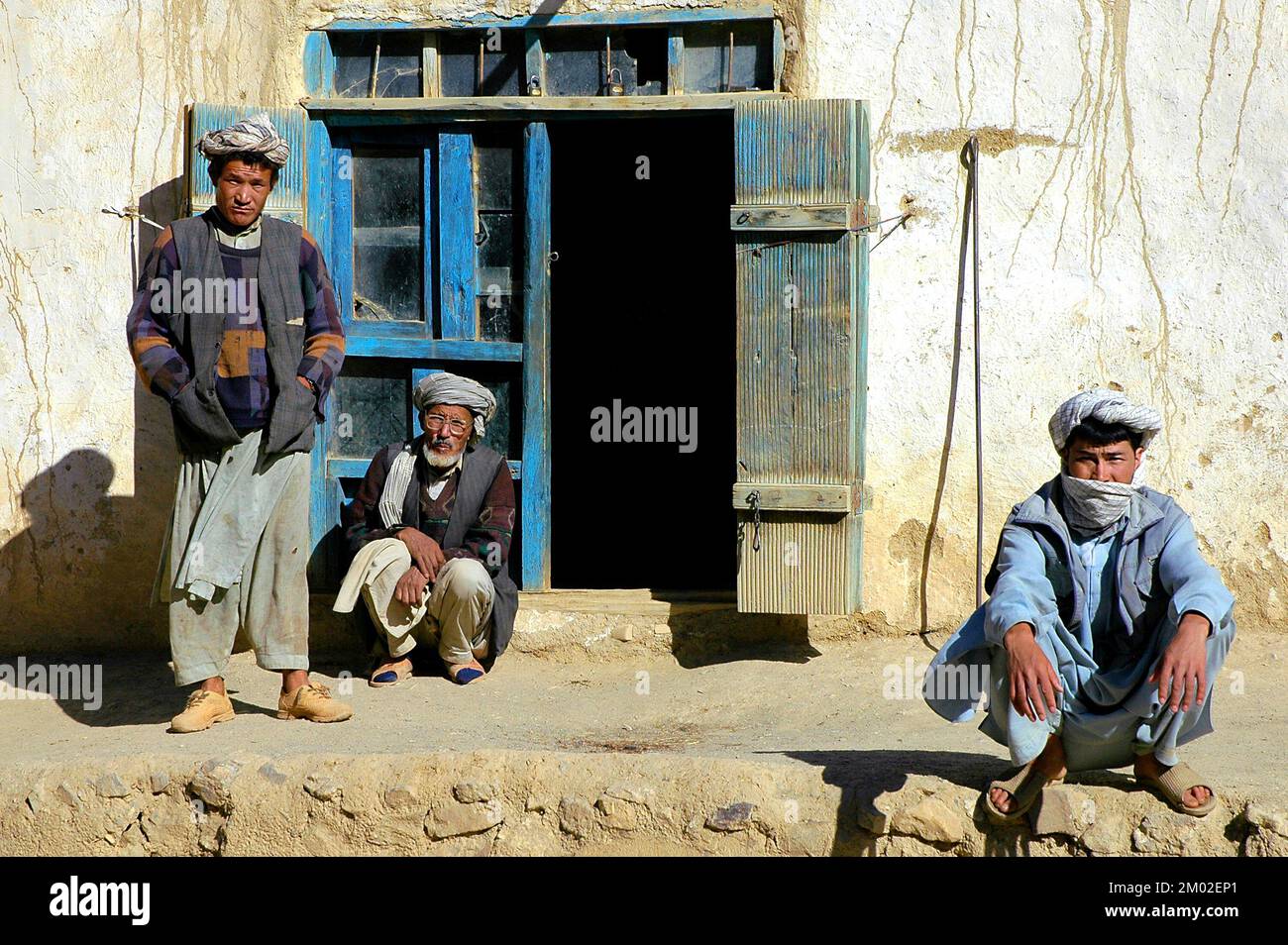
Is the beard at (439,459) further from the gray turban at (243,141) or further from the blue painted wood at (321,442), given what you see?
the gray turban at (243,141)

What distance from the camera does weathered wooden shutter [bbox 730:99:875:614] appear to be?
17.1ft

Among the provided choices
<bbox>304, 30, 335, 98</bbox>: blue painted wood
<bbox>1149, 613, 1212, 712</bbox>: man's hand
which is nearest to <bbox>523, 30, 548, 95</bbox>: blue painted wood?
<bbox>304, 30, 335, 98</bbox>: blue painted wood

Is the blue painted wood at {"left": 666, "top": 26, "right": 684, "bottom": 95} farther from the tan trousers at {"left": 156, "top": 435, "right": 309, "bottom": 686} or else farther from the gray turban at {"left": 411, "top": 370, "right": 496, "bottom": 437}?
the tan trousers at {"left": 156, "top": 435, "right": 309, "bottom": 686}

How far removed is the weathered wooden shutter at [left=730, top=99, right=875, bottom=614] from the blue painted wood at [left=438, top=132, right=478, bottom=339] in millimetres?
1079

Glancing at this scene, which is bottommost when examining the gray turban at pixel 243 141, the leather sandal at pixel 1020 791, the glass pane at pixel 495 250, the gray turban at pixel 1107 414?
the leather sandal at pixel 1020 791

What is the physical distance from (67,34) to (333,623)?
8.13ft

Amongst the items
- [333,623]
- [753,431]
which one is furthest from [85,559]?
[753,431]

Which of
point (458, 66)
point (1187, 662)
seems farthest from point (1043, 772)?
point (458, 66)

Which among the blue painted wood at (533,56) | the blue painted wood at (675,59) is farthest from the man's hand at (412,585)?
the blue painted wood at (675,59)

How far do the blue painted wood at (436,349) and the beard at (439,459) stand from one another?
49cm

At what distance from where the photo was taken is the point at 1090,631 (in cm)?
352

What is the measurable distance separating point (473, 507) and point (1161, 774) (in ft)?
8.78

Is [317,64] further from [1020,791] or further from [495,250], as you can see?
[1020,791]

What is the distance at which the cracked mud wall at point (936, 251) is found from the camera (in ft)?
17.2
